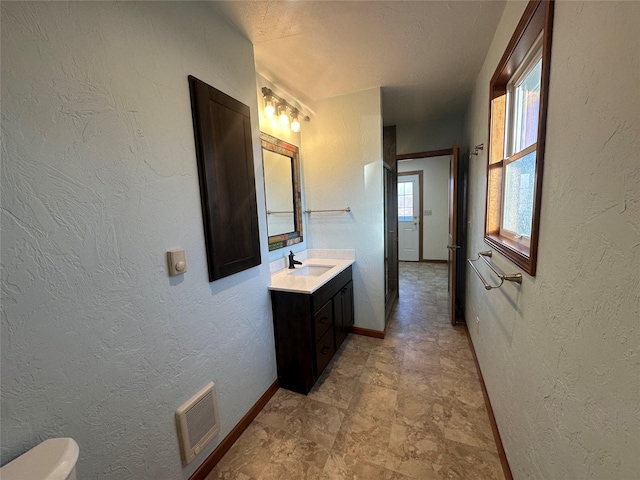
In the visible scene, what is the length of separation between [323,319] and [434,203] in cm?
458

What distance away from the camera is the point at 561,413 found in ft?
2.54

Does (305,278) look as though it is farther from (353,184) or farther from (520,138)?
(520,138)

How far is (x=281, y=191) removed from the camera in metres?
2.35

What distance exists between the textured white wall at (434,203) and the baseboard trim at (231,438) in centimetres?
478

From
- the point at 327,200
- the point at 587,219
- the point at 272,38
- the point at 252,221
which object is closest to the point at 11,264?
the point at 252,221

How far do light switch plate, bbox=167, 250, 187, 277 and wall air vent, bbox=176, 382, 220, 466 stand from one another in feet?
2.07

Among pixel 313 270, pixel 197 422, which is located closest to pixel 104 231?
pixel 197 422

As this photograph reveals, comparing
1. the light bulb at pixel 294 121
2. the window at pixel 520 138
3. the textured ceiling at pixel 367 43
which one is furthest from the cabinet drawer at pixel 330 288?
the textured ceiling at pixel 367 43

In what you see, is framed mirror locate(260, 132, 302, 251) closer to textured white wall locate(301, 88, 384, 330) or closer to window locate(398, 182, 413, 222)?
textured white wall locate(301, 88, 384, 330)

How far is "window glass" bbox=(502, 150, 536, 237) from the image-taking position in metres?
1.24

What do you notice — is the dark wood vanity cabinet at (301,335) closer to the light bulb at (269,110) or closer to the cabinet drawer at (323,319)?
the cabinet drawer at (323,319)

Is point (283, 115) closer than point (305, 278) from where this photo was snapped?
No

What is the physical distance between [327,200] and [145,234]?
1820 mm

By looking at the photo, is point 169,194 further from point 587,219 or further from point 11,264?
point 587,219
